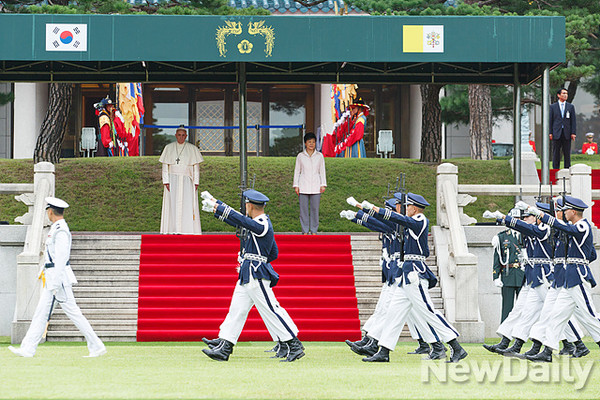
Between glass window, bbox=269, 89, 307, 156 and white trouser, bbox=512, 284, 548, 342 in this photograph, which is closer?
white trouser, bbox=512, 284, 548, 342

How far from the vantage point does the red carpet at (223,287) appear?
44.0ft

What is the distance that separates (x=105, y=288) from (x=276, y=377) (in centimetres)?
605

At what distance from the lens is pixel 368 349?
1084 centimetres

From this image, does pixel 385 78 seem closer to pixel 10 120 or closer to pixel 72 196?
pixel 72 196

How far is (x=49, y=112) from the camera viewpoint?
2103 cm

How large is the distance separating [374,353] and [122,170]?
39.1 ft

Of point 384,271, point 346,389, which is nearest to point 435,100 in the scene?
point 384,271

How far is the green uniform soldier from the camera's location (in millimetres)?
12945

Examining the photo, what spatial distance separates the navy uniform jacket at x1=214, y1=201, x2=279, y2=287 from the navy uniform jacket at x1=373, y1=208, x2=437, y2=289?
1229mm

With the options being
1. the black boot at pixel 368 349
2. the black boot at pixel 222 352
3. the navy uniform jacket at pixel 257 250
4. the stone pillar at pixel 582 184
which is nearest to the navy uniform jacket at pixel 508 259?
the stone pillar at pixel 582 184

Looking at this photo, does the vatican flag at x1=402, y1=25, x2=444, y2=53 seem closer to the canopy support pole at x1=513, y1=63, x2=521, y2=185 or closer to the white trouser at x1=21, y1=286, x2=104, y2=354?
the canopy support pole at x1=513, y1=63, x2=521, y2=185

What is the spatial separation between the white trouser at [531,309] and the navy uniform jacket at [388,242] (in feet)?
5.67

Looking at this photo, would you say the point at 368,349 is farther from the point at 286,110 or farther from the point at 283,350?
the point at 286,110
